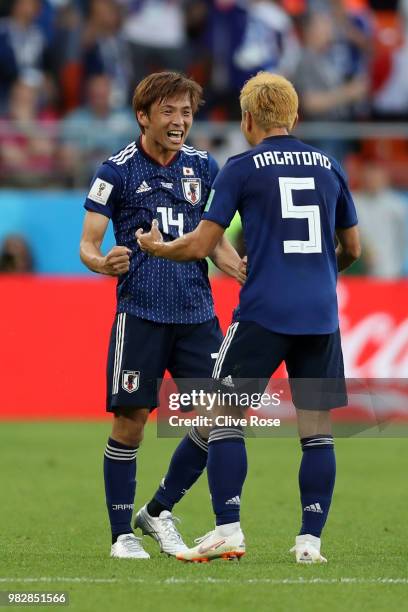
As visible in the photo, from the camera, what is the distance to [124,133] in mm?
15047

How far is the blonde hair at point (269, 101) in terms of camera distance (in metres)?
6.23

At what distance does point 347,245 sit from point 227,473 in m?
1.23

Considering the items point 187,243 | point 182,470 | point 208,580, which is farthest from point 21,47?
point 208,580

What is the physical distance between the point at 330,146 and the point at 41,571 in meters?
10.2

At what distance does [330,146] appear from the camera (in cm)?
1571

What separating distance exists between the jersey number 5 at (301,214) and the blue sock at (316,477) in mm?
868

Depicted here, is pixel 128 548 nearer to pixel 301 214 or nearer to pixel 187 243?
pixel 187 243

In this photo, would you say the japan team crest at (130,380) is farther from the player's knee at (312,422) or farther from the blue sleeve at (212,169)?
the blue sleeve at (212,169)

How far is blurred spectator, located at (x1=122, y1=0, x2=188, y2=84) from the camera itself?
16.4 meters

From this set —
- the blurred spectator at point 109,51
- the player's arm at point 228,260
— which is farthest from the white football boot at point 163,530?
the blurred spectator at point 109,51

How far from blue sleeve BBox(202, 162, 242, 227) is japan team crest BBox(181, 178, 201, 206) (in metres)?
0.79

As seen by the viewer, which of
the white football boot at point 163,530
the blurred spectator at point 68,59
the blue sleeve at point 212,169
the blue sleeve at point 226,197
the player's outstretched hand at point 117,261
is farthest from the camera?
the blurred spectator at point 68,59

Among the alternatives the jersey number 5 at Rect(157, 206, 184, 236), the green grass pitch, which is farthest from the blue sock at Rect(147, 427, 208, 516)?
the jersey number 5 at Rect(157, 206, 184, 236)

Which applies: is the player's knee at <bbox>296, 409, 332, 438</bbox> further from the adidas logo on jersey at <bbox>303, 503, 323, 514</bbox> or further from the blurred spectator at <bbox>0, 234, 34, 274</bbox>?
the blurred spectator at <bbox>0, 234, 34, 274</bbox>
